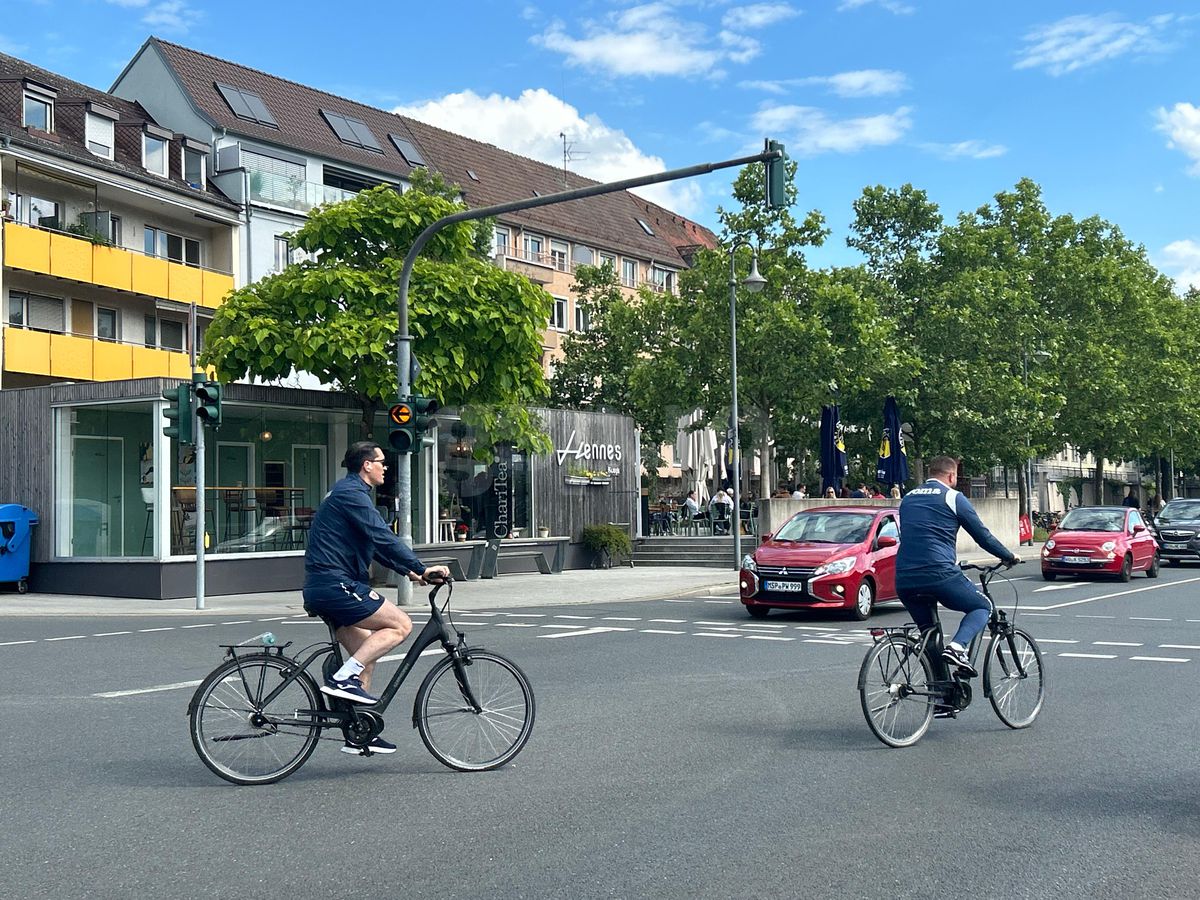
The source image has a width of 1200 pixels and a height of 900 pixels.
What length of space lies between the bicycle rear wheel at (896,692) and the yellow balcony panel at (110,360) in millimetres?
31051

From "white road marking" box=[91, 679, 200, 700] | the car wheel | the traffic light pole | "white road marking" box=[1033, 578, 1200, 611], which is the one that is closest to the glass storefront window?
the traffic light pole

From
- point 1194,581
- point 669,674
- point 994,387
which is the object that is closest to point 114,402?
point 669,674

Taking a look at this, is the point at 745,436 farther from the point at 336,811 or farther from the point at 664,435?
the point at 336,811

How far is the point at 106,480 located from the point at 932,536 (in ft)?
61.8

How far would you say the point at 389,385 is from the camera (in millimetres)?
23453

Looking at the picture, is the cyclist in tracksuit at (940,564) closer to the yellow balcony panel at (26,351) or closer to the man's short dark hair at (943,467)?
the man's short dark hair at (943,467)

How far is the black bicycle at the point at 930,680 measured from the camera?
8.13 m

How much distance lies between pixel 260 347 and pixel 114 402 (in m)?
2.93

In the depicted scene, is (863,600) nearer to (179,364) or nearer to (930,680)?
(930,680)

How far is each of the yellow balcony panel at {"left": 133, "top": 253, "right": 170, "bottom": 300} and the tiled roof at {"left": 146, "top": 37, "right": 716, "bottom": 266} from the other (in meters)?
7.50

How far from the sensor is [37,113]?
3716 centimetres

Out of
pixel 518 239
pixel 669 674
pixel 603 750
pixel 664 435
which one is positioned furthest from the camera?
pixel 518 239

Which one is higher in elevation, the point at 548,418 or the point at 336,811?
the point at 548,418

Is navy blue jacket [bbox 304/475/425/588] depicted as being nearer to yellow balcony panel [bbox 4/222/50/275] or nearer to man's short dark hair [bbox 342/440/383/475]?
man's short dark hair [bbox 342/440/383/475]
